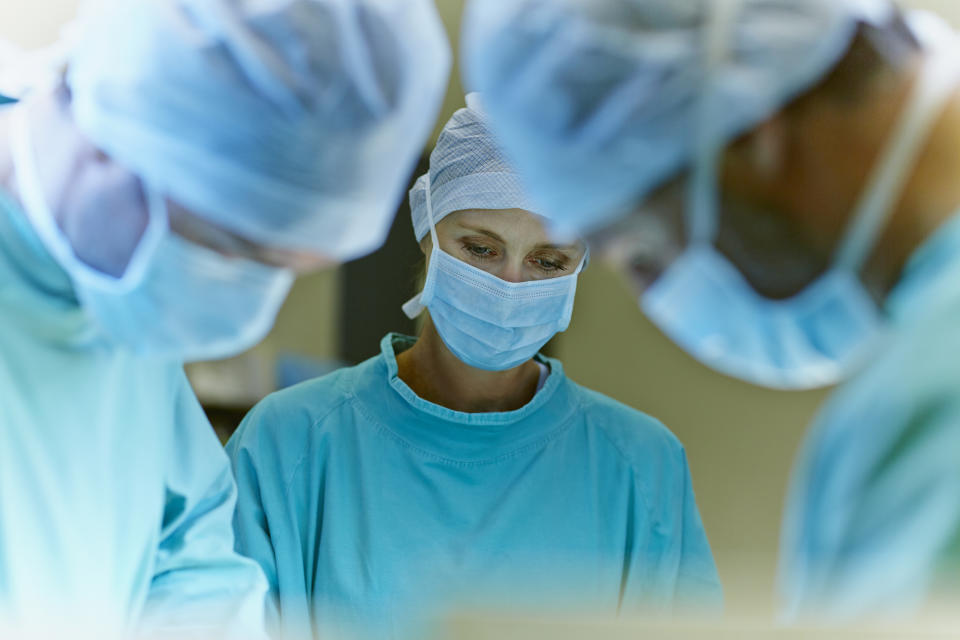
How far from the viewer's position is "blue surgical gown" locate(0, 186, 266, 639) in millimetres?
1172

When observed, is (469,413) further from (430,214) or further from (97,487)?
(97,487)

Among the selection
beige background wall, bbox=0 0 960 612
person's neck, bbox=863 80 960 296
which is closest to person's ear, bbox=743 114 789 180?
person's neck, bbox=863 80 960 296

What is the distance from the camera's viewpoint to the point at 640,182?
97cm

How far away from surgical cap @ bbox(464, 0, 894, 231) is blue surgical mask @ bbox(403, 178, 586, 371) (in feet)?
1.98

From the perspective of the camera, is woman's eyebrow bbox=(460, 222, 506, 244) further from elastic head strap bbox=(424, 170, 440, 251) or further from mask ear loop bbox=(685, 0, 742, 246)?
mask ear loop bbox=(685, 0, 742, 246)

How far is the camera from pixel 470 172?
168 centimetres

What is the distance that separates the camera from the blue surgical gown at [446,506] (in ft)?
5.26

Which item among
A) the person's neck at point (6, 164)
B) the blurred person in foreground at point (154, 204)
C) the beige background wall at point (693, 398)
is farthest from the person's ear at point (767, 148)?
the beige background wall at point (693, 398)

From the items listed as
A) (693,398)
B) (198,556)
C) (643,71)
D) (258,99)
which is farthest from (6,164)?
(693,398)

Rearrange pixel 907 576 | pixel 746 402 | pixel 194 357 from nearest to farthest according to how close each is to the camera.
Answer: pixel 907 576, pixel 194 357, pixel 746 402

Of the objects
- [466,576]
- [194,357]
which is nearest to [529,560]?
[466,576]

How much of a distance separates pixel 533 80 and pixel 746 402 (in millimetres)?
1943

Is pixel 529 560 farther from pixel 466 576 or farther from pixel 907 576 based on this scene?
pixel 907 576

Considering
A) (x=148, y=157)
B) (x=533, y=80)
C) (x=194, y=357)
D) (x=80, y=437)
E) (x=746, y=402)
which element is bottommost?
(x=746, y=402)
